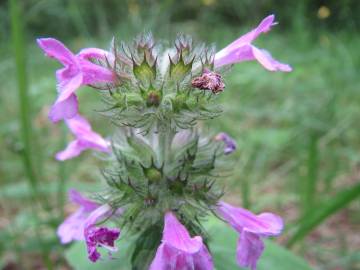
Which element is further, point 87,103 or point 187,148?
point 87,103

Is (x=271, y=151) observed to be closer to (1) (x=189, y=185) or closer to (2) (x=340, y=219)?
(2) (x=340, y=219)

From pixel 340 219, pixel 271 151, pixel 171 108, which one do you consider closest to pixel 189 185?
pixel 171 108

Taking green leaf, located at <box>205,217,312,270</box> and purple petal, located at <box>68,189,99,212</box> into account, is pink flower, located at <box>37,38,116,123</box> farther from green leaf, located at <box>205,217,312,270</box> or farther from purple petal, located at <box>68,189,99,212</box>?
green leaf, located at <box>205,217,312,270</box>

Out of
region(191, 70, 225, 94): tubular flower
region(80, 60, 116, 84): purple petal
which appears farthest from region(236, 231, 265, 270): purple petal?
region(80, 60, 116, 84): purple petal

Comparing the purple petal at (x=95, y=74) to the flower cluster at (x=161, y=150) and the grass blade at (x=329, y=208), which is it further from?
the grass blade at (x=329, y=208)

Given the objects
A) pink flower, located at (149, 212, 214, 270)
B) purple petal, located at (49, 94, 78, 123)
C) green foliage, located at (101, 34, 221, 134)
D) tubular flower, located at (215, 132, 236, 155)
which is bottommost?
pink flower, located at (149, 212, 214, 270)

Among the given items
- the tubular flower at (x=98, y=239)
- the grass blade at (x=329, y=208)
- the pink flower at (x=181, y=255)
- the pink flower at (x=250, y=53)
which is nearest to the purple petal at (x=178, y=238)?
the pink flower at (x=181, y=255)
